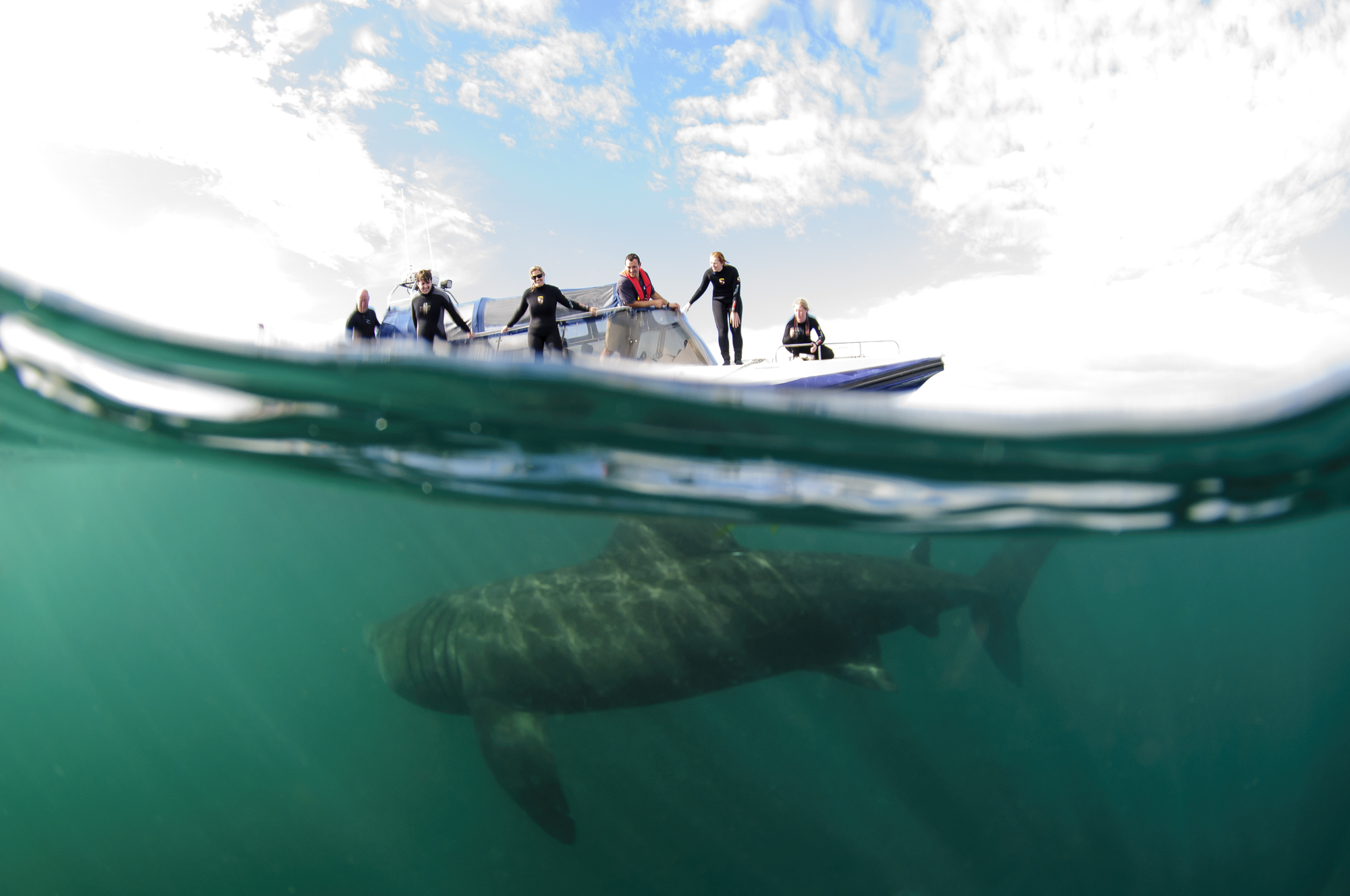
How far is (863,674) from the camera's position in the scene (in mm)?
7266

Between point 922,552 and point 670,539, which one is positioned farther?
point 922,552

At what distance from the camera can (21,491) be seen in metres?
14.2

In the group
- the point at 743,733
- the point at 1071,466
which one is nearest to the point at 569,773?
the point at 743,733

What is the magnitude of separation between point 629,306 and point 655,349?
0.96m

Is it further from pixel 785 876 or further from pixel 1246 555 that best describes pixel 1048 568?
pixel 785 876

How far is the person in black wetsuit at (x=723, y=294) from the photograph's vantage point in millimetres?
10805

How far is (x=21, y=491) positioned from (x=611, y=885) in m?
16.8

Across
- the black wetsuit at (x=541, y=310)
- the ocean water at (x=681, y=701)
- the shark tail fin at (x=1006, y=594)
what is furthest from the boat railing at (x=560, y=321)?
the shark tail fin at (x=1006, y=594)

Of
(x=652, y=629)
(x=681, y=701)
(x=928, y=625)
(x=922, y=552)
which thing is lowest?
(x=681, y=701)

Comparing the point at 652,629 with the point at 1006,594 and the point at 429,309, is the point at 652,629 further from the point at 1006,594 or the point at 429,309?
the point at 429,309

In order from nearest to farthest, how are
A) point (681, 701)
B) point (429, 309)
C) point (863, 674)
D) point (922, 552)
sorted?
point (863, 674) → point (922, 552) → point (429, 309) → point (681, 701)

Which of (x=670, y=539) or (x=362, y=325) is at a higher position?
(x=362, y=325)

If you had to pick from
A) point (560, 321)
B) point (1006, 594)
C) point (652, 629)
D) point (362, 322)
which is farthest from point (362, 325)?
point (1006, 594)

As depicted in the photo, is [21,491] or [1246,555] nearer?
[1246,555]
